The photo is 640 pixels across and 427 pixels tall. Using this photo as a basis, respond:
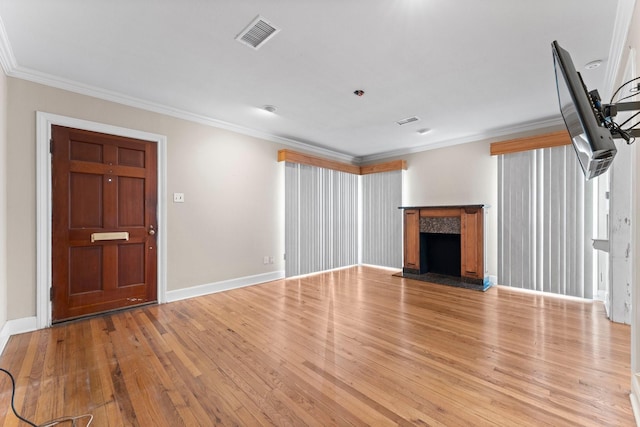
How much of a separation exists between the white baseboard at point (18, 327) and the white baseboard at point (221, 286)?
1.23m

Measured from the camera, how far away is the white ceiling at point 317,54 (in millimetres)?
1914

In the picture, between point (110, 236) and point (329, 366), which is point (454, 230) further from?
point (110, 236)

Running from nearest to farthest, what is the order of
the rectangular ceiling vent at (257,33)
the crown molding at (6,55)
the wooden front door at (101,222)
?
the rectangular ceiling vent at (257,33) < the crown molding at (6,55) < the wooden front door at (101,222)

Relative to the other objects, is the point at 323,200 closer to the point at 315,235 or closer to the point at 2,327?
the point at 315,235

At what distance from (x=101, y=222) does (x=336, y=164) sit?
160 inches

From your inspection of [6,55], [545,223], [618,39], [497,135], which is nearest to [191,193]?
[6,55]

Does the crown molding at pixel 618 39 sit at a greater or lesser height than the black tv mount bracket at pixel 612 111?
greater

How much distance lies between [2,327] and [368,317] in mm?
3427

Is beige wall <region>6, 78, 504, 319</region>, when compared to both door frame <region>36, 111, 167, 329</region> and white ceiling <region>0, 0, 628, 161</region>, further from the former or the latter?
white ceiling <region>0, 0, 628, 161</region>

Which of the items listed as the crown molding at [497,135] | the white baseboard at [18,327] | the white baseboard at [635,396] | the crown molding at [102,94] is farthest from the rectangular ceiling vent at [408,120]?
the white baseboard at [18,327]

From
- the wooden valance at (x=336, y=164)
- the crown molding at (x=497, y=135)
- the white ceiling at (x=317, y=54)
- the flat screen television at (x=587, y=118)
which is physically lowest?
the flat screen television at (x=587, y=118)

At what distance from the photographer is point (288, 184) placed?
197 inches

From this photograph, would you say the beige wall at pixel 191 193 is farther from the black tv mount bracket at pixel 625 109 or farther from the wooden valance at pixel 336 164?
the black tv mount bracket at pixel 625 109

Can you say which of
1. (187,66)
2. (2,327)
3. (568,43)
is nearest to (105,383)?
(2,327)
